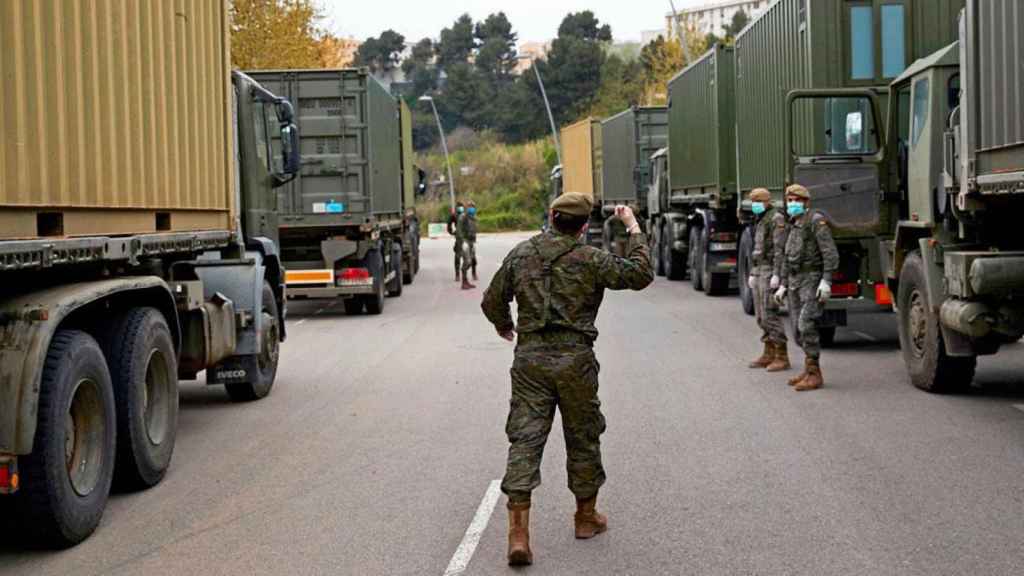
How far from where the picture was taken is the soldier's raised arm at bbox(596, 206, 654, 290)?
639 cm

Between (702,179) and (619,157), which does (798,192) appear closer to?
(702,179)

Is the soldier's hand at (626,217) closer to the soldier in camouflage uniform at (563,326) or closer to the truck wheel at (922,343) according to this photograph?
the soldier in camouflage uniform at (563,326)

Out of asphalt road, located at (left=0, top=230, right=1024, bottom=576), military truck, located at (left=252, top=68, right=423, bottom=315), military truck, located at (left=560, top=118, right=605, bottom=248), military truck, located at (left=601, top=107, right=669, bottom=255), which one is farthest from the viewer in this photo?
military truck, located at (left=560, top=118, right=605, bottom=248)

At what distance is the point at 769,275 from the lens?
1289 centimetres

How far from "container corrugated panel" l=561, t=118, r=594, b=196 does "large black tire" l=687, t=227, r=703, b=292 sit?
1419 cm

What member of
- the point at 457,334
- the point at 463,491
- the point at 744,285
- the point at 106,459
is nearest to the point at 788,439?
the point at 463,491

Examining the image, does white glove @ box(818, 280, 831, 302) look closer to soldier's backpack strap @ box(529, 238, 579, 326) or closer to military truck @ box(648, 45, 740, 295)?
soldier's backpack strap @ box(529, 238, 579, 326)

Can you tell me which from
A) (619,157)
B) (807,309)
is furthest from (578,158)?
(807,309)

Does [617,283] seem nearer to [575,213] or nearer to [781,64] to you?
[575,213]

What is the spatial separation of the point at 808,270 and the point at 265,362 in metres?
4.79

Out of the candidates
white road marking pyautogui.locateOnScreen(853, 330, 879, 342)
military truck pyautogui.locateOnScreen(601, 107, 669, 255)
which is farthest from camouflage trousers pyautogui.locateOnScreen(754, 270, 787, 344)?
military truck pyautogui.locateOnScreen(601, 107, 669, 255)

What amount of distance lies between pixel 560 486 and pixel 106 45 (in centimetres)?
351

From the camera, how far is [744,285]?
19.1 metres

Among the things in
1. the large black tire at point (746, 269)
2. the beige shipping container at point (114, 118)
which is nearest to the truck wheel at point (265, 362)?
the beige shipping container at point (114, 118)
